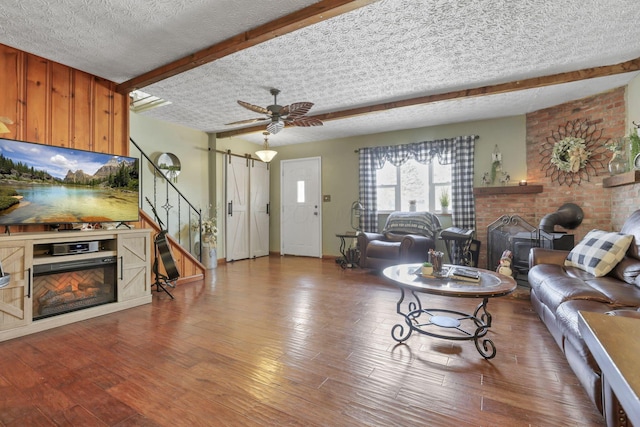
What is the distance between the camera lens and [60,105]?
3168 mm

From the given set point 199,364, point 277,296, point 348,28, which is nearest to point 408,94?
point 348,28

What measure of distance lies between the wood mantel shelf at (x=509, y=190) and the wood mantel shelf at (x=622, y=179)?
30.3 inches

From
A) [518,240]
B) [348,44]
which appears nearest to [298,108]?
[348,44]

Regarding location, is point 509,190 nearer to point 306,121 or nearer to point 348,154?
point 348,154

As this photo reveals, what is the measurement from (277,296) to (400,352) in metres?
1.79

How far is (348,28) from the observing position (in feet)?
8.24

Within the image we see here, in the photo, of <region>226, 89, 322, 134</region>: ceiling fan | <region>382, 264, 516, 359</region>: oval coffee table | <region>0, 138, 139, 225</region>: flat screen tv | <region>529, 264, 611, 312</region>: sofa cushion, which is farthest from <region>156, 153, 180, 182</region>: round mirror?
<region>529, 264, 611, 312</region>: sofa cushion

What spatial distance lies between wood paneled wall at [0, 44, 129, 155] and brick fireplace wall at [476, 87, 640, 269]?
17.6ft

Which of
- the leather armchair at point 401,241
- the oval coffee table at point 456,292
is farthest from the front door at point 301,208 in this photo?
the oval coffee table at point 456,292

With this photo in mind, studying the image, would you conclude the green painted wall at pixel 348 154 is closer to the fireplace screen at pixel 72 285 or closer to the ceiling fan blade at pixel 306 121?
the ceiling fan blade at pixel 306 121

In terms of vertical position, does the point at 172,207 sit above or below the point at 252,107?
below

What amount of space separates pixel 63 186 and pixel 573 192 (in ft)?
20.5

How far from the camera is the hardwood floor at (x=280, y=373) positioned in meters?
1.52

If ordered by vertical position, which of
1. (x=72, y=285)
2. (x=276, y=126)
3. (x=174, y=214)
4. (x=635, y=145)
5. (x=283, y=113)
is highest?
(x=283, y=113)
